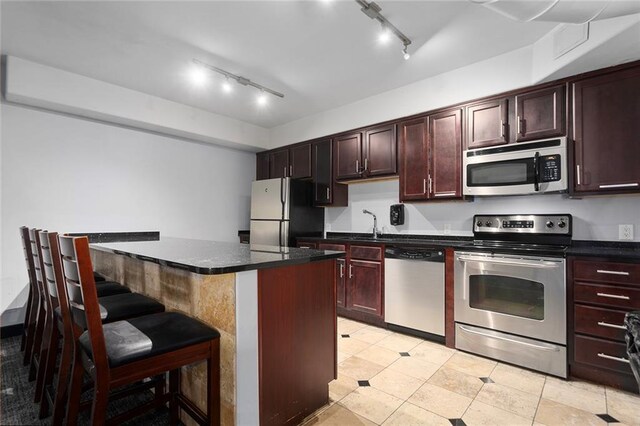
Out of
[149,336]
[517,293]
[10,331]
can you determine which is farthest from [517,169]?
[10,331]

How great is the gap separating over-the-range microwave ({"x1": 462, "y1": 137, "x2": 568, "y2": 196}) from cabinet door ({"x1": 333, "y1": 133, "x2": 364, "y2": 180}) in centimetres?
130

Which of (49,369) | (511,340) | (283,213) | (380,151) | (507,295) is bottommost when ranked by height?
(511,340)

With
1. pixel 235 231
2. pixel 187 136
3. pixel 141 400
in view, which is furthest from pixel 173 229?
pixel 141 400

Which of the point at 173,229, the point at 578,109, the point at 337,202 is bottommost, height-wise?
the point at 173,229

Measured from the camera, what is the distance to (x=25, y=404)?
1.92 meters

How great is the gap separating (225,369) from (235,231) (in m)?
3.70

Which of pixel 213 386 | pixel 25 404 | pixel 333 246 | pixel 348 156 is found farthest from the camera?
pixel 348 156

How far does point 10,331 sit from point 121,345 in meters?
3.03

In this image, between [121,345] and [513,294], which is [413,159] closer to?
[513,294]

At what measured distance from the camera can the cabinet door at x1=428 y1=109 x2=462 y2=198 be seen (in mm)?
3143

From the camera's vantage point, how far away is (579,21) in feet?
5.88

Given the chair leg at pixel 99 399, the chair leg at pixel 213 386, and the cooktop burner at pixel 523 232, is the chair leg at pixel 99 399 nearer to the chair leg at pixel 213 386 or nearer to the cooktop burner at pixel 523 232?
the chair leg at pixel 213 386

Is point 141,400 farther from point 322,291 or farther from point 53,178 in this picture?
point 53,178

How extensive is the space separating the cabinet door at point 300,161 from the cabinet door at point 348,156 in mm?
505
